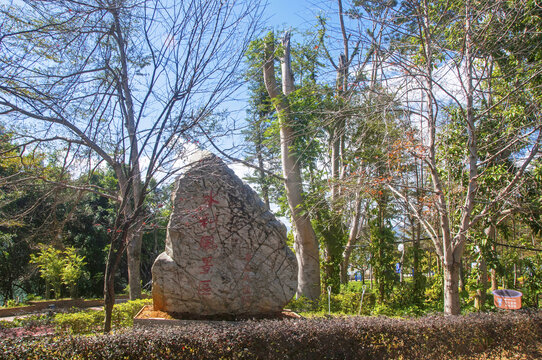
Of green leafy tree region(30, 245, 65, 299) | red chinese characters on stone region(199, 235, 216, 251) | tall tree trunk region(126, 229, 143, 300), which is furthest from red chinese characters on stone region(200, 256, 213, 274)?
green leafy tree region(30, 245, 65, 299)

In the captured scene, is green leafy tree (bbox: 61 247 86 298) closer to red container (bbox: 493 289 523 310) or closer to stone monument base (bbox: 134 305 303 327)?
stone monument base (bbox: 134 305 303 327)

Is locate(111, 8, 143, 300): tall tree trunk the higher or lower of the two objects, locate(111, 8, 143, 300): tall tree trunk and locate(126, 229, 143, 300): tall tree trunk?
the higher

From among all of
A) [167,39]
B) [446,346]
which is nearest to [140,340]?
[167,39]

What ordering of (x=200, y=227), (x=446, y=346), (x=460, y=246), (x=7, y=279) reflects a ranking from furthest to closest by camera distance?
1. (x=7, y=279)
2. (x=200, y=227)
3. (x=460, y=246)
4. (x=446, y=346)

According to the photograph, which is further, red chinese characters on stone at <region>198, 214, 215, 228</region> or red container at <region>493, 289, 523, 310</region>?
red container at <region>493, 289, 523, 310</region>

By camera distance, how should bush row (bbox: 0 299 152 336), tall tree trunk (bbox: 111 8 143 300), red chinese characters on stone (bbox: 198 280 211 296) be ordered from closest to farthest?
tall tree trunk (bbox: 111 8 143 300) → red chinese characters on stone (bbox: 198 280 211 296) → bush row (bbox: 0 299 152 336)

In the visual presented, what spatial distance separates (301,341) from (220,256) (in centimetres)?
258

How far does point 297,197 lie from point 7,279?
43.6 feet

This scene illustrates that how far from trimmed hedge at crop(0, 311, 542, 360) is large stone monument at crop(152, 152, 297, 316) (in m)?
1.84

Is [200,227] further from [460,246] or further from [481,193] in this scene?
[481,193]

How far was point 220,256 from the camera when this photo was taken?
6.47m

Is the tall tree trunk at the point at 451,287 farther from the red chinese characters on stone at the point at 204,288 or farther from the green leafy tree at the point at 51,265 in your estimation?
the green leafy tree at the point at 51,265

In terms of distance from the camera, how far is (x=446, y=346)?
4723 mm

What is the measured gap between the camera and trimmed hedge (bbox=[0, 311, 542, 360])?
377 centimetres
